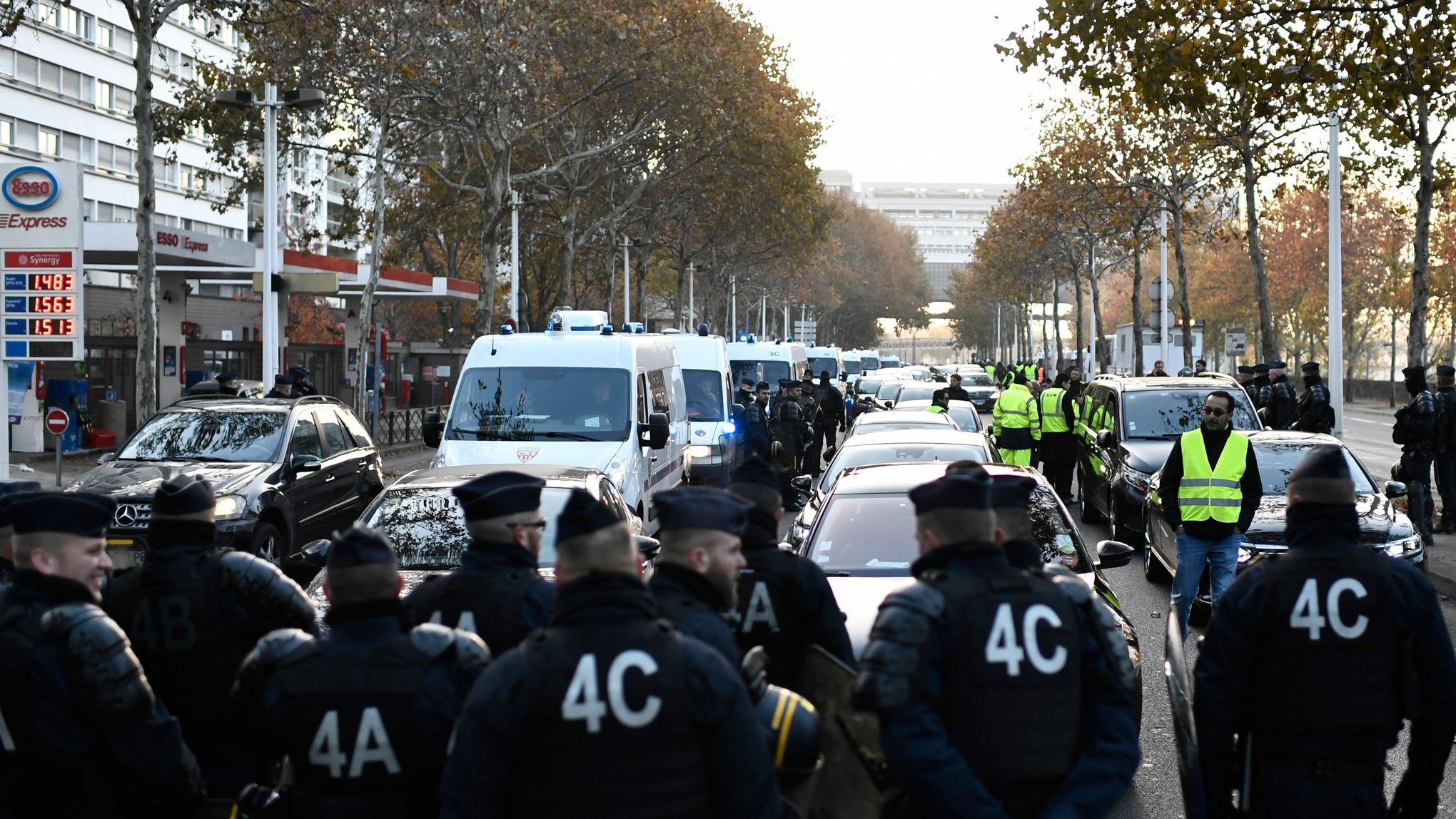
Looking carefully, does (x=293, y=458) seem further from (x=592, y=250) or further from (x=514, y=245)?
A: (x=592, y=250)

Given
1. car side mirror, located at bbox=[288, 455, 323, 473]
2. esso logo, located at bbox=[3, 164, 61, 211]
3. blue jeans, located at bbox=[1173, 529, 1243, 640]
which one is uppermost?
esso logo, located at bbox=[3, 164, 61, 211]

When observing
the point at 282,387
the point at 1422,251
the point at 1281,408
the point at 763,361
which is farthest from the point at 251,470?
the point at 763,361

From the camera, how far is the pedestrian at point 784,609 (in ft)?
16.3

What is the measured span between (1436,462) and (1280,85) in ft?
13.3

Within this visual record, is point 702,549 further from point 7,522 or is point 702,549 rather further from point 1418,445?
point 1418,445

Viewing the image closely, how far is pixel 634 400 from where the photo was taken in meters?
14.3

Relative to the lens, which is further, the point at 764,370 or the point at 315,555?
the point at 764,370

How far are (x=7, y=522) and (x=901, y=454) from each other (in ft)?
26.4

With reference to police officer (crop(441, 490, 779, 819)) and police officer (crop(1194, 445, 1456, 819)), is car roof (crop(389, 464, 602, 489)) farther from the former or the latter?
police officer (crop(441, 490, 779, 819))

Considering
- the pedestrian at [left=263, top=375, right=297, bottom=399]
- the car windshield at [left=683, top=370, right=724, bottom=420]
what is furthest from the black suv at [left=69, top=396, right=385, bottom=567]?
the car windshield at [left=683, top=370, right=724, bottom=420]

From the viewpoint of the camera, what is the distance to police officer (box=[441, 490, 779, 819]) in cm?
312

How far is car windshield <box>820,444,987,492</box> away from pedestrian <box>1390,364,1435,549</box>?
5.41m

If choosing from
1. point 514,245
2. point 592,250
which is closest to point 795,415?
point 514,245

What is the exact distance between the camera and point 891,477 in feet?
29.6
